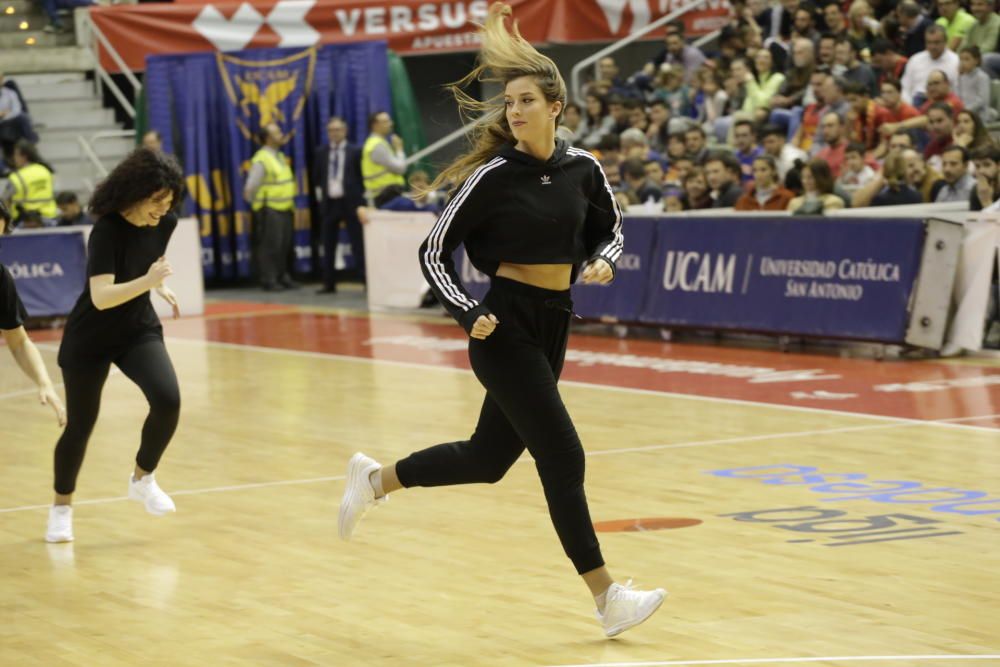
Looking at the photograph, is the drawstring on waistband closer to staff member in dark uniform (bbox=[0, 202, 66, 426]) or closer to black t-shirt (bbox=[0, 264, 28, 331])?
staff member in dark uniform (bbox=[0, 202, 66, 426])

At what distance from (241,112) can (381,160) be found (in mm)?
3346

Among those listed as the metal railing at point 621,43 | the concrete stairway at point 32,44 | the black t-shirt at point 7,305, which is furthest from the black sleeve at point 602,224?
the concrete stairway at point 32,44

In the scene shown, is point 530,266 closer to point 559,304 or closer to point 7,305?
point 559,304

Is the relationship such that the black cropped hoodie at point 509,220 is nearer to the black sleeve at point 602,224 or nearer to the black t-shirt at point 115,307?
the black sleeve at point 602,224

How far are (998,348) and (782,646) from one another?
893 centimetres

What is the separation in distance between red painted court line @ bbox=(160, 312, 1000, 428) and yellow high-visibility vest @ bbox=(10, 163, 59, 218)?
10.9ft

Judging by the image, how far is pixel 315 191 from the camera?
2447 cm

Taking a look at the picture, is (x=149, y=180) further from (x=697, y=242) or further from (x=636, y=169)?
(x=636, y=169)

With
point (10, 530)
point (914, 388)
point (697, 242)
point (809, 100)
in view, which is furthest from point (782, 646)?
point (809, 100)

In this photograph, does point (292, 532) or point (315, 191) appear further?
point (315, 191)

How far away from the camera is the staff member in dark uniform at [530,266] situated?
614 centimetres

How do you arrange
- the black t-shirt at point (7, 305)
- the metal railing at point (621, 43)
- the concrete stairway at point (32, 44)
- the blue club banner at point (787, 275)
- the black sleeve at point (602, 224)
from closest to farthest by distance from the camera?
the black sleeve at point (602, 224) → the black t-shirt at point (7, 305) → the blue club banner at point (787, 275) → the metal railing at point (621, 43) → the concrete stairway at point (32, 44)

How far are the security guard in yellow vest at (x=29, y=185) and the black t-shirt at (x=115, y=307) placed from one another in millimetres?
13641

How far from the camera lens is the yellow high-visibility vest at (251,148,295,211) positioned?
23.4 m
